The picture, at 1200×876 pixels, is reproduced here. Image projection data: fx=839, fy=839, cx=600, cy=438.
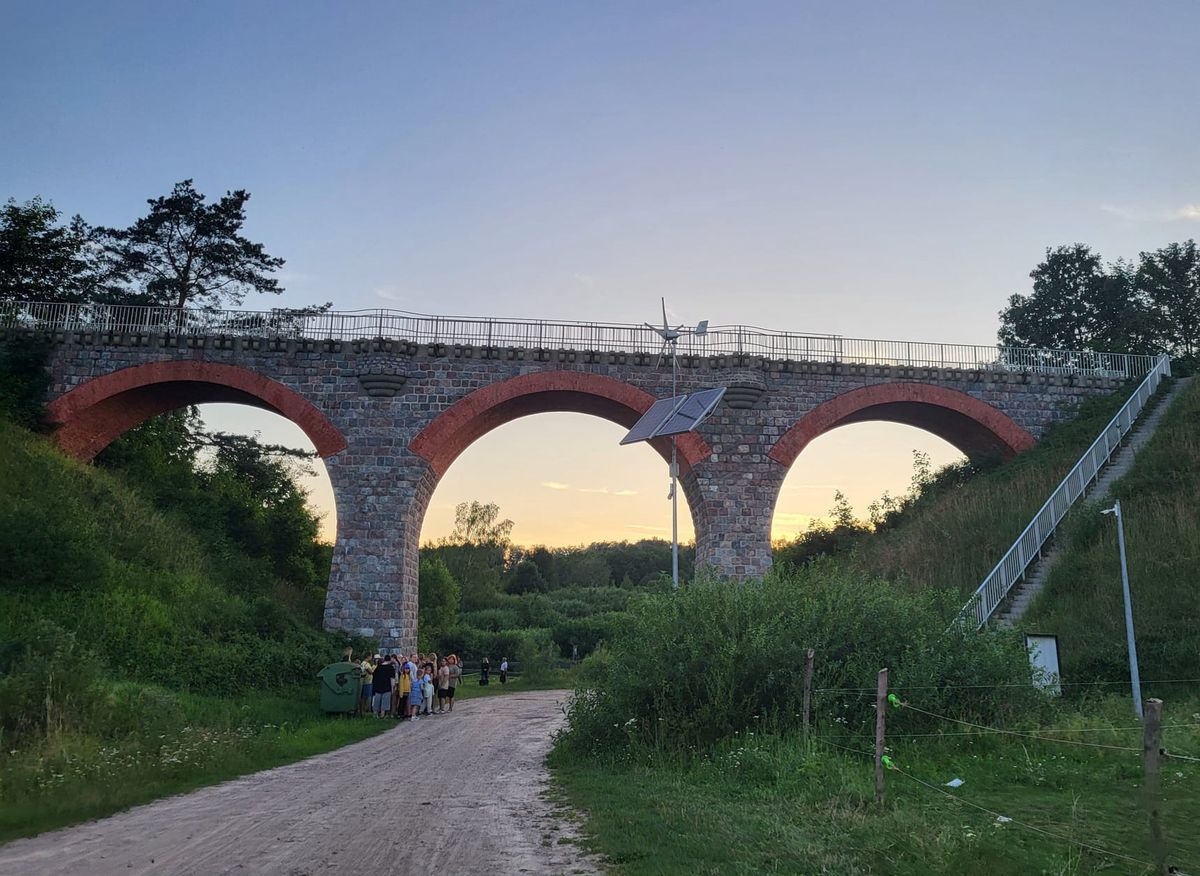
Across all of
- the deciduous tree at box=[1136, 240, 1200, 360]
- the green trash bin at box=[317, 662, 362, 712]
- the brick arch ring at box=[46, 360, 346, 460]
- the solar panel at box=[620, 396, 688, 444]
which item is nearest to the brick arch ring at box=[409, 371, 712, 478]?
the brick arch ring at box=[46, 360, 346, 460]

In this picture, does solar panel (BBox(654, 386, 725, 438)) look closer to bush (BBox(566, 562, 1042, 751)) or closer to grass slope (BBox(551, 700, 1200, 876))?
bush (BBox(566, 562, 1042, 751))

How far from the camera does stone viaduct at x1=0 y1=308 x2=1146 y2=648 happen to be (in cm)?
2275

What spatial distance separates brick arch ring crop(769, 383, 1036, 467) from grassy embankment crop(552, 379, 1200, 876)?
8103 mm

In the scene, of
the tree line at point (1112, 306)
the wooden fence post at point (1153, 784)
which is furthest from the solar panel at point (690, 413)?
the tree line at point (1112, 306)

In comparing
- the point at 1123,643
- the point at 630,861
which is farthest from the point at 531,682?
the point at 630,861

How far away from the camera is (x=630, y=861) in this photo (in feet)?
19.8

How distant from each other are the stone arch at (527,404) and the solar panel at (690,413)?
177 inches

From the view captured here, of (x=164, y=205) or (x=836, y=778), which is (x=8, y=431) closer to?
(x=164, y=205)

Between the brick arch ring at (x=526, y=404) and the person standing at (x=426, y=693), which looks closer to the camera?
the person standing at (x=426, y=693)

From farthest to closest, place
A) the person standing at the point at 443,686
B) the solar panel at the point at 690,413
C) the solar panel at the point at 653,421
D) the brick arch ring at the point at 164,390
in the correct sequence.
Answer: the brick arch ring at the point at 164,390 → the person standing at the point at 443,686 → the solar panel at the point at 653,421 → the solar panel at the point at 690,413

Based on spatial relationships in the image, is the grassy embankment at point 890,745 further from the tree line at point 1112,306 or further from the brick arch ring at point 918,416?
the tree line at point 1112,306

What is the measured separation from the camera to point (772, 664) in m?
10.5

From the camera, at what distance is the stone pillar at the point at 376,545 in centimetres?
2181

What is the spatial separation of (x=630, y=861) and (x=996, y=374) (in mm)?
24145
